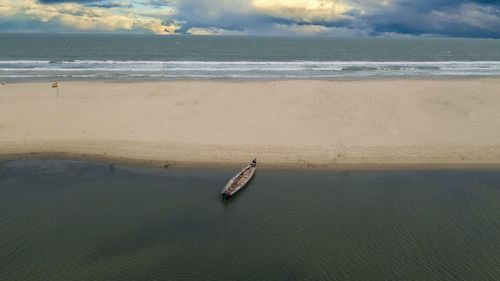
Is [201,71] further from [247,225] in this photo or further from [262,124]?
[247,225]

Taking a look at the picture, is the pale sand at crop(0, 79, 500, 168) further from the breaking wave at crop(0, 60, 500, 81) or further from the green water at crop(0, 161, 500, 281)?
the breaking wave at crop(0, 60, 500, 81)

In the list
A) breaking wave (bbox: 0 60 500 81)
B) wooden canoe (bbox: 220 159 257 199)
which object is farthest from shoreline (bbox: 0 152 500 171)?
breaking wave (bbox: 0 60 500 81)

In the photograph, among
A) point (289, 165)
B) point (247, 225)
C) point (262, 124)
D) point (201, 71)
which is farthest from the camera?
point (201, 71)

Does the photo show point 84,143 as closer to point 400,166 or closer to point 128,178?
point 128,178

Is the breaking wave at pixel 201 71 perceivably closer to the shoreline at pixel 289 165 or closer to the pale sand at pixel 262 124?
the pale sand at pixel 262 124

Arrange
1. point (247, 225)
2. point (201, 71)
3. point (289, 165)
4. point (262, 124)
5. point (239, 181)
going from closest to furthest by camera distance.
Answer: point (247, 225) < point (239, 181) < point (289, 165) < point (262, 124) < point (201, 71)

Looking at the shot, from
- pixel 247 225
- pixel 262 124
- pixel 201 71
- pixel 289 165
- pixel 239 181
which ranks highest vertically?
pixel 201 71

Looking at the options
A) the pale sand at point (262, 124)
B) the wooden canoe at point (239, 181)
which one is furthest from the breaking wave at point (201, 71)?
the wooden canoe at point (239, 181)

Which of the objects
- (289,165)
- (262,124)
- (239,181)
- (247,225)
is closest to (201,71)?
(262,124)
